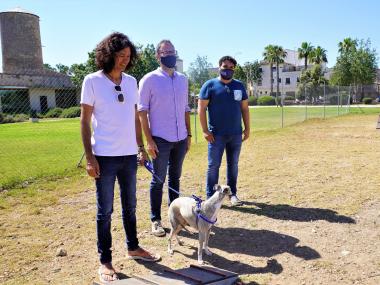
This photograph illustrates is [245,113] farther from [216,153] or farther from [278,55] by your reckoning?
[278,55]

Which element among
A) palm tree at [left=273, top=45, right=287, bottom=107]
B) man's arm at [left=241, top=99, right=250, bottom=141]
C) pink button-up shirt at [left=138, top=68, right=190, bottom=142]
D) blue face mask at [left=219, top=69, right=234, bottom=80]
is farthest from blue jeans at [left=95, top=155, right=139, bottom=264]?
palm tree at [left=273, top=45, right=287, bottom=107]

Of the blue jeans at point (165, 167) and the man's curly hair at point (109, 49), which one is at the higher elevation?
the man's curly hair at point (109, 49)

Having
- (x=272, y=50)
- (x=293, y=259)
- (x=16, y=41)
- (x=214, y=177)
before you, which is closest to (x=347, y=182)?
(x=214, y=177)

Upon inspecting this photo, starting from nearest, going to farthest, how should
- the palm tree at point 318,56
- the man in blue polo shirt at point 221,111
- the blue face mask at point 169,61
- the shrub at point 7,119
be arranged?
the blue face mask at point 169,61, the man in blue polo shirt at point 221,111, the shrub at point 7,119, the palm tree at point 318,56

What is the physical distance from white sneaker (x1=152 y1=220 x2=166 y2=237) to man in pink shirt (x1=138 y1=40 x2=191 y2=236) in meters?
0.01

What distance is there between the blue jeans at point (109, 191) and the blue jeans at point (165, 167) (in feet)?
2.94

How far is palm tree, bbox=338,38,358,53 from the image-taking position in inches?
2160

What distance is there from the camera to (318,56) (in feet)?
271

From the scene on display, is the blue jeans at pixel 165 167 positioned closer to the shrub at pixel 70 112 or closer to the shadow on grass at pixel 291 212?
the shadow on grass at pixel 291 212

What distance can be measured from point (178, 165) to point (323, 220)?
2.12 meters

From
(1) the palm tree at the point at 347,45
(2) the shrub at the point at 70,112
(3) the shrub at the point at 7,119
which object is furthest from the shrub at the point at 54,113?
(1) the palm tree at the point at 347,45

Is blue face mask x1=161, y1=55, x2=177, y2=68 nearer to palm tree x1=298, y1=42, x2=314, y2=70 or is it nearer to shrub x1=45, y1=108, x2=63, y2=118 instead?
shrub x1=45, y1=108, x2=63, y2=118

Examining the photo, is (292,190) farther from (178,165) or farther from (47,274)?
(47,274)

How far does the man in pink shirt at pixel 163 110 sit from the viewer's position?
505 centimetres
